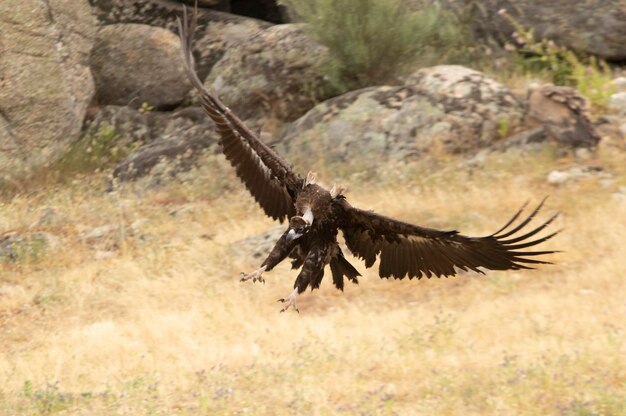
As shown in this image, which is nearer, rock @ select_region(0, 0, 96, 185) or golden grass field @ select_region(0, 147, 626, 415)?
golden grass field @ select_region(0, 147, 626, 415)

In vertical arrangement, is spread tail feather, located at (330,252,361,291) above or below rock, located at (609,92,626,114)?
above

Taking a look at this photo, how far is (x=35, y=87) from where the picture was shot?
16250 millimetres

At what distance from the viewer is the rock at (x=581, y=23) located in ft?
52.0

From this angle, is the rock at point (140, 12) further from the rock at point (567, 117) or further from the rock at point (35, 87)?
the rock at point (567, 117)

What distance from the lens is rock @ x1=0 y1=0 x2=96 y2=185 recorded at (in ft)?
52.4

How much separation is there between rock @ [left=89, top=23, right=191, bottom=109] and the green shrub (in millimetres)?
2501

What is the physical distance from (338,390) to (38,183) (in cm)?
930

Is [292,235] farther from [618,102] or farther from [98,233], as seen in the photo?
[618,102]

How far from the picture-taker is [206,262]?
1273cm

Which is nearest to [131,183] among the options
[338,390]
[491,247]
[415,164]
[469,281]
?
[415,164]

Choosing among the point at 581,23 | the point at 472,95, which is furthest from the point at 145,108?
the point at 581,23

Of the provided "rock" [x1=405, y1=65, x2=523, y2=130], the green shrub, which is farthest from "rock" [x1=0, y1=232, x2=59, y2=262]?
"rock" [x1=405, y1=65, x2=523, y2=130]

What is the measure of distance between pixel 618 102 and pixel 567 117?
3.73 ft

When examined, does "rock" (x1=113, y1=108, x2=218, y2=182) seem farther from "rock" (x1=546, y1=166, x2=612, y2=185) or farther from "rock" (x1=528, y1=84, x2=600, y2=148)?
"rock" (x1=546, y1=166, x2=612, y2=185)
